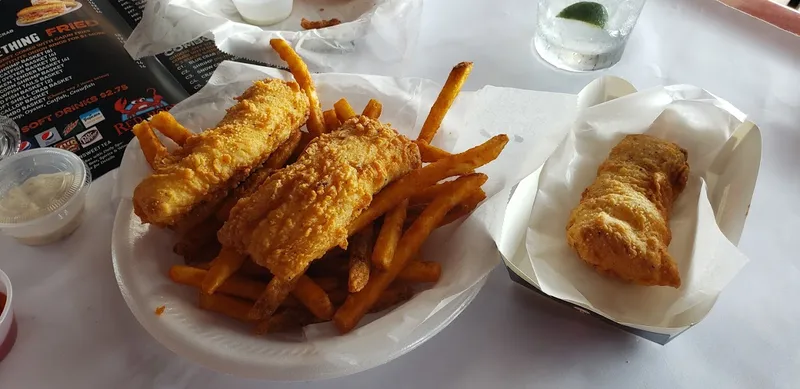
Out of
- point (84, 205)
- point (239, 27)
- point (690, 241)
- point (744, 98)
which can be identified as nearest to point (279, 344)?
point (84, 205)

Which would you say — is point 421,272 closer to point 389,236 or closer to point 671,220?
point 389,236

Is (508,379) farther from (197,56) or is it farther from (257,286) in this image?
(197,56)

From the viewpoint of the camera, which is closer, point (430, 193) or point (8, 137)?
point (430, 193)

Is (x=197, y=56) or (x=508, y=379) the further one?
(x=197, y=56)

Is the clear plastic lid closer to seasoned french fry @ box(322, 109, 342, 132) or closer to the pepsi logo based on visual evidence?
the pepsi logo

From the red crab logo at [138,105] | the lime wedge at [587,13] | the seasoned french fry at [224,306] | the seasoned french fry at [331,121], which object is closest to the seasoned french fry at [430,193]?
the seasoned french fry at [331,121]

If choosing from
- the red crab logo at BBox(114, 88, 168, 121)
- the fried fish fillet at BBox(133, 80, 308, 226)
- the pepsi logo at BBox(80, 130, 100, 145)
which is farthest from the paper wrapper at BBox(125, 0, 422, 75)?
the fried fish fillet at BBox(133, 80, 308, 226)

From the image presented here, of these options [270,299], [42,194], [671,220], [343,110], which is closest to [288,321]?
[270,299]

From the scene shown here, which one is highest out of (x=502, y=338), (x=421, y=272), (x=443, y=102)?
(x=443, y=102)
